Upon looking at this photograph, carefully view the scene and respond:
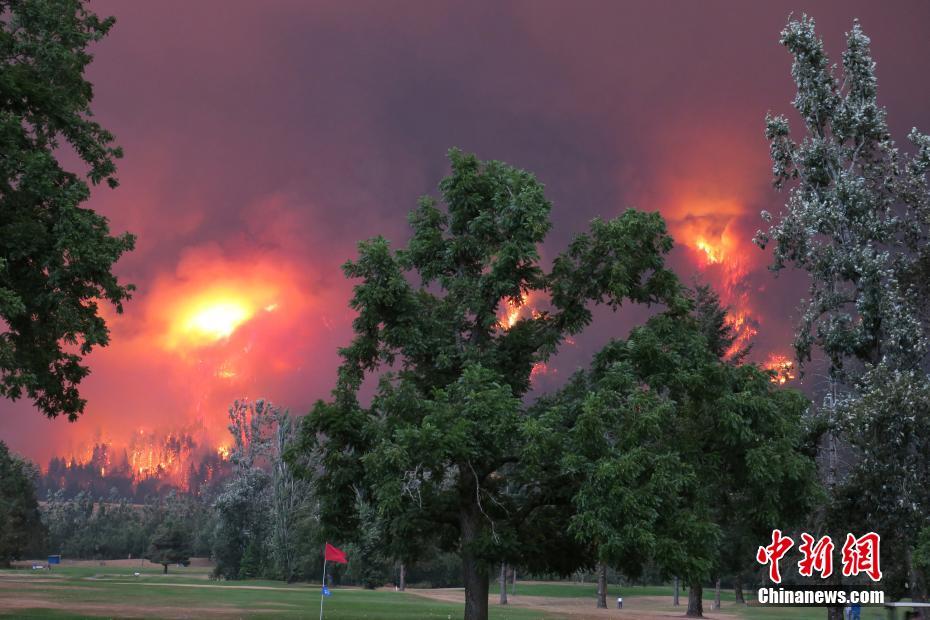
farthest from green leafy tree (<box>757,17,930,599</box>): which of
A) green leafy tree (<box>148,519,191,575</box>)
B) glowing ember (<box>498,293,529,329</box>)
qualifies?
green leafy tree (<box>148,519,191,575</box>)

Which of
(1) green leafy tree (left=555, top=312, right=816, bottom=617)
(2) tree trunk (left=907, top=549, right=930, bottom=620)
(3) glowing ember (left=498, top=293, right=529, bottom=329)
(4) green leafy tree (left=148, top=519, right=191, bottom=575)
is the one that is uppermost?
(3) glowing ember (left=498, top=293, right=529, bottom=329)

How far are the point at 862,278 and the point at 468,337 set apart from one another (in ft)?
70.4

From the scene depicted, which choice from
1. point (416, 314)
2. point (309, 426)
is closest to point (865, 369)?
point (416, 314)

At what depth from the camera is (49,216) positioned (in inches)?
1166

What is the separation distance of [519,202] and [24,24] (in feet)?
62.8

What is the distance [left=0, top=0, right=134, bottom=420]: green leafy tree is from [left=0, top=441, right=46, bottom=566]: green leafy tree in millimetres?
97868

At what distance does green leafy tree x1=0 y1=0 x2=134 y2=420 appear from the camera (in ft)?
93.1

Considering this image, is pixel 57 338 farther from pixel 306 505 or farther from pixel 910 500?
pixel 306 505

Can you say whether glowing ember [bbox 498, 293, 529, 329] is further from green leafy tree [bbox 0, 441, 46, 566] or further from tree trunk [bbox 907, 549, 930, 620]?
green leafy tree [bbox 0, 441, 46, 566]

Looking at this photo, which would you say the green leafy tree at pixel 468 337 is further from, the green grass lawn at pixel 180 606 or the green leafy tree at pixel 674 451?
the green grass lawn at pixel 180 606

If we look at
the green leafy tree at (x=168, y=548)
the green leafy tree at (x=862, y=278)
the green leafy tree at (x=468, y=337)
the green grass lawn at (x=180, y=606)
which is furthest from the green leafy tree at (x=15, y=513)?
the green leafy tree at (x=862, y=278)

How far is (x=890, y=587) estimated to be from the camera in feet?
155

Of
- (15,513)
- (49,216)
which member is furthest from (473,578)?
(15,513)

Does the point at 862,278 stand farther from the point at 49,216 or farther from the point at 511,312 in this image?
the point at 49,216
